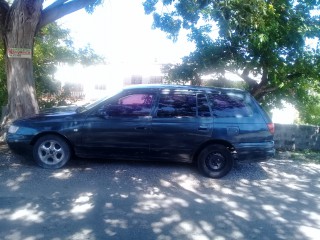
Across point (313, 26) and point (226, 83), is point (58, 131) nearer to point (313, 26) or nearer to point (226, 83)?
point (226, 83)

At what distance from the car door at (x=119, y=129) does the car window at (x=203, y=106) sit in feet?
2.90

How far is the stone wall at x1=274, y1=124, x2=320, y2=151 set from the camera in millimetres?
8805

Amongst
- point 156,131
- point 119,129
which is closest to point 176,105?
point 156,131

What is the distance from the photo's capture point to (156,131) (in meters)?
6.03

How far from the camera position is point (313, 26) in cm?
827

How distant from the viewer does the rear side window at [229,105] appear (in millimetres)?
6180

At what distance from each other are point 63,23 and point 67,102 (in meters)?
4.45

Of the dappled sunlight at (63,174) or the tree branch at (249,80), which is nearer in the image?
the dappled sunlight at (63,174)

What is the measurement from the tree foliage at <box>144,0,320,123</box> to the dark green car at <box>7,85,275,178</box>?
104 inches

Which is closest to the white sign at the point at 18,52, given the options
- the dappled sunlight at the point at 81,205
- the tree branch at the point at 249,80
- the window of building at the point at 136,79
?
the dappled sunlight at the point at 81,205

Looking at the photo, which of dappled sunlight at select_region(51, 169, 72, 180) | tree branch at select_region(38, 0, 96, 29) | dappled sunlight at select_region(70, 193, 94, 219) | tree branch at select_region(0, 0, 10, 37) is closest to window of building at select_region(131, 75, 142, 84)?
tree branch at select_region(38, 0, 96, 29)

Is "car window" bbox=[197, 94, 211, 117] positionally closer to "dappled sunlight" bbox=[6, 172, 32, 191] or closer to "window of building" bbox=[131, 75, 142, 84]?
"dappled sunlight" bbox=[6, 172, 32, 191]

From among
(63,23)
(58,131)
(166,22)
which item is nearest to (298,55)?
(166,22)

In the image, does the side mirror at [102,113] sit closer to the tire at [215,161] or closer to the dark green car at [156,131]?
the dark green car at [156,131]
